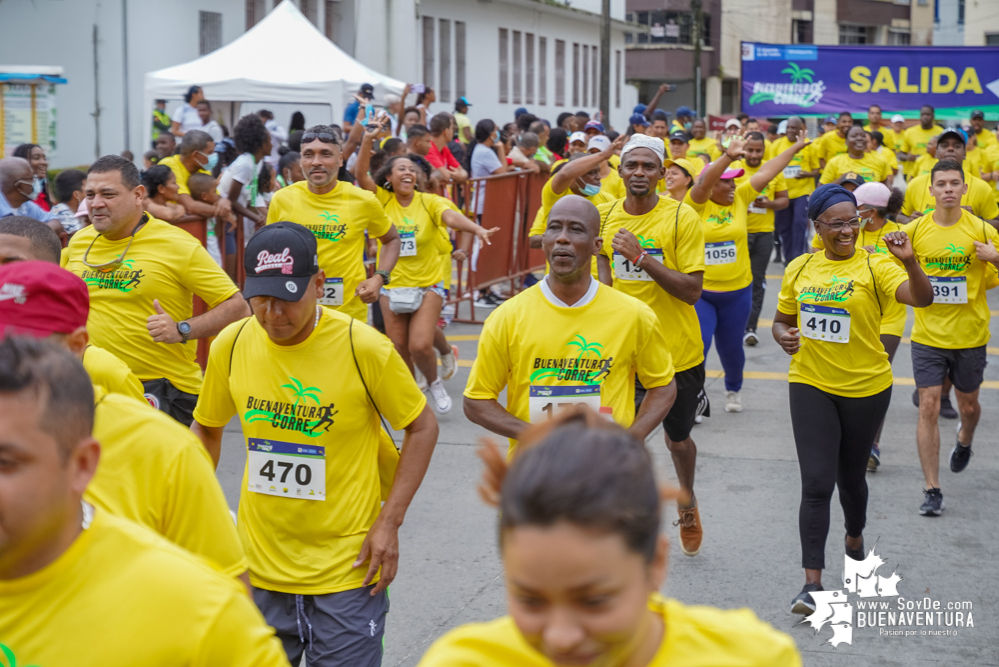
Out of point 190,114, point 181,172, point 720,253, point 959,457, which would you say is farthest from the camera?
point 190,114

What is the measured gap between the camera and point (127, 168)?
5340mm

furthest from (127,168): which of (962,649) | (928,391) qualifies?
(928,391)

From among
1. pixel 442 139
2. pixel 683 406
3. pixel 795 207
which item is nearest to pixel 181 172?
pixel 442 139

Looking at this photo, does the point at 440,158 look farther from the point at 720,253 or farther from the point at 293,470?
the point at 293,470

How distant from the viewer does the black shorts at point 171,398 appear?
5.50 metres

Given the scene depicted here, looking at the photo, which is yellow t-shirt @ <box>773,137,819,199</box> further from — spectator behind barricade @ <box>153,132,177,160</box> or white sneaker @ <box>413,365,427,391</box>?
spectator behind barricade @ <box>153,132,177,160</box>

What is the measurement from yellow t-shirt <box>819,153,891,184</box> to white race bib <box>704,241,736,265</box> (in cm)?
613

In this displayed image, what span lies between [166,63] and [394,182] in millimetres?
15883

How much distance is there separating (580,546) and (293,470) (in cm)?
220

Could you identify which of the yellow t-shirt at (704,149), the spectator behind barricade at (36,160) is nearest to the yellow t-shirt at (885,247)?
the spectator behind barricade at (36,160)

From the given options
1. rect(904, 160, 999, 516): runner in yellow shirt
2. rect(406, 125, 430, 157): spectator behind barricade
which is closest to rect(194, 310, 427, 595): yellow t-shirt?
rect(904, 160, 999, 516): runner in yellow shirt

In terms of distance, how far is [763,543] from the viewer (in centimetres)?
625

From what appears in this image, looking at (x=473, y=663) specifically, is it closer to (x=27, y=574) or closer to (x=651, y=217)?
(x=27, y=574)

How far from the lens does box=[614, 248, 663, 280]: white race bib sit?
6.00 m
